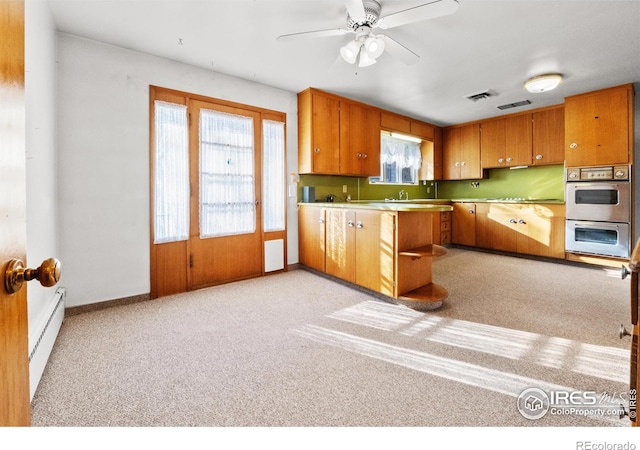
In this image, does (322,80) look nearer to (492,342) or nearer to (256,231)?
(256,231)

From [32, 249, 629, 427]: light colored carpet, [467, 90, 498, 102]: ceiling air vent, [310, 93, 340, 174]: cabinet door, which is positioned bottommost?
[32, 249, 629, 427]: light colored carpet

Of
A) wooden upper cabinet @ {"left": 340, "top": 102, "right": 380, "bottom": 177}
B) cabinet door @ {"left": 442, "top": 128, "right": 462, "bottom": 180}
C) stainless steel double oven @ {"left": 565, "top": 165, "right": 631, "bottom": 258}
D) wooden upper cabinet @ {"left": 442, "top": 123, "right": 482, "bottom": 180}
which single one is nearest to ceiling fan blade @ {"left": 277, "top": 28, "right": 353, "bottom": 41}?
wooden upper cabinet @ {"left": 340, "top": 102, "right": 380, "bottom": 177}

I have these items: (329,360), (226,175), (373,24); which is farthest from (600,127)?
(226,175)

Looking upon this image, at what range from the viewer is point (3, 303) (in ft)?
1.92

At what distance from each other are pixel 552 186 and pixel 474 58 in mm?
3433

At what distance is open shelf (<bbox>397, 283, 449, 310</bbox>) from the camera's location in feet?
9.15

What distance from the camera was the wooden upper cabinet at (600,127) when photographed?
3.98 m

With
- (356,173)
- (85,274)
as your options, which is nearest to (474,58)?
(356,173)

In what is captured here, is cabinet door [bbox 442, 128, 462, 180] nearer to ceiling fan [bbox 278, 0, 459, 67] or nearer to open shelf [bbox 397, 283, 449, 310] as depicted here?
ceiling fan [bbox 278, 0, 459, 67]

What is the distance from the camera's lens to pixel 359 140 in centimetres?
470

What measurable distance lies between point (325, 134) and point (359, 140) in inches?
28.3

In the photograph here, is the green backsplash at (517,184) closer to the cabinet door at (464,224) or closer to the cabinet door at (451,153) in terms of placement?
the cabinet door at (451,153)

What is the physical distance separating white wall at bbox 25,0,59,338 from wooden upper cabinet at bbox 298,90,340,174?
2.69m

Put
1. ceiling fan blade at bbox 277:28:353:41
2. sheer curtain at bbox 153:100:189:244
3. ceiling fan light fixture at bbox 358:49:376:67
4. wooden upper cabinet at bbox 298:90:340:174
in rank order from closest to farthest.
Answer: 1. ceiling fan blade at bbox 277:28:353:41
2. ceiling fan light fixture at bbox 358:49:376:67
3. sheer curtain at bbox 153:100:189:244
4. wooden upper cabinet at bbox 298:90:340:174
